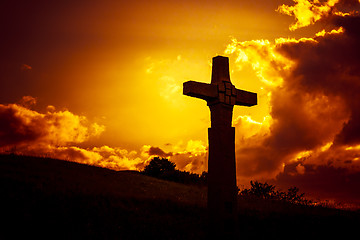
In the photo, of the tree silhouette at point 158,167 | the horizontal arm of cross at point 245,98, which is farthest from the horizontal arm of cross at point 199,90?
the tree silhouette at point 158,167

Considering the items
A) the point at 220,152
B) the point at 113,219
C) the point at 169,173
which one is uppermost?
the point at 169,173

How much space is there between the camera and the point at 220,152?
27.5 ft

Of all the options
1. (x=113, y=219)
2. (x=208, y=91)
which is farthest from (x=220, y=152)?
(x=113, y=219)

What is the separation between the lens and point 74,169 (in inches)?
956

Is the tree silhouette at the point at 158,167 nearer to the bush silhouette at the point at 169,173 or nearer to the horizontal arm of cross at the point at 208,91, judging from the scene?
the bush silhouette at the point at 169,173

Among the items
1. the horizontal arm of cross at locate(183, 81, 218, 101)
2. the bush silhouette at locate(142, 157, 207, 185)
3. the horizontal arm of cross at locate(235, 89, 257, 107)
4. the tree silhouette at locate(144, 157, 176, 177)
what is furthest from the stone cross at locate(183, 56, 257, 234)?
the tree silhouette at locate(144, 157, 176, 177)

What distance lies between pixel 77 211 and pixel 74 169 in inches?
492

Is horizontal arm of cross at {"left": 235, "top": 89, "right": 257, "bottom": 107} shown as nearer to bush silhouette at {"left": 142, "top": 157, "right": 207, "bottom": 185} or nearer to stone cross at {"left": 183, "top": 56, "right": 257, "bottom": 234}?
stone cross at {"left": 183, "top": 56, "right": 257, "bottom": 234}

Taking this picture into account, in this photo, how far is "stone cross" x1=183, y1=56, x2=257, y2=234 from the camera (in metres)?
8.09

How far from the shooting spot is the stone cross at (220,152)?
8.09 m

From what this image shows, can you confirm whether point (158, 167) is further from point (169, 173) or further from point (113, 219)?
point (113, 219)

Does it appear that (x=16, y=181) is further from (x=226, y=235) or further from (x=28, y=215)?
(x=226, y=235)

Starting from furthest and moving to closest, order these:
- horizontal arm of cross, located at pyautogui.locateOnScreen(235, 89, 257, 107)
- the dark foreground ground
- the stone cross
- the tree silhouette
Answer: the tree silhouette
the dark foreground ground
horizontal arm of cross, located at pyautogui.locateOnScreen(235, 89, 257, 107)
the stone cross

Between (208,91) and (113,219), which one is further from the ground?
(208,91)
